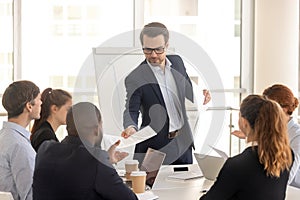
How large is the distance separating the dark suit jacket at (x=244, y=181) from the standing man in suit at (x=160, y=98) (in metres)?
0.85

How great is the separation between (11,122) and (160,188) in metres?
0.78

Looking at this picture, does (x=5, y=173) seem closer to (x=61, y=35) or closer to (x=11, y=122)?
(x=11, y=122)

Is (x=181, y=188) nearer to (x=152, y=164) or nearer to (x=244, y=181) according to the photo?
(x=152, y=164)

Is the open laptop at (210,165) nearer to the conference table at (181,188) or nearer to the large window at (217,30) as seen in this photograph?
the conference table at (181,188)

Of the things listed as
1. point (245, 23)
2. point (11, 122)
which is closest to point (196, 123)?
point (11, 122)

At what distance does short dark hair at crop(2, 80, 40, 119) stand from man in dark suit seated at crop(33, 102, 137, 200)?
0.57m

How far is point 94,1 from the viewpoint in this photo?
16.4ft

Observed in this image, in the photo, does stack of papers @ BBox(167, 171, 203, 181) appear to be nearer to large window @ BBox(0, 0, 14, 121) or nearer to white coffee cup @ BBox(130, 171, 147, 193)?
white coffee cup @ BBox(130, 171, 147, 193)

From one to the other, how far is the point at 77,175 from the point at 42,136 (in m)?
0.85

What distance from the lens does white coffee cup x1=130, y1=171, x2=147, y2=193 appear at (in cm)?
239

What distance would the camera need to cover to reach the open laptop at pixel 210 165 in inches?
108

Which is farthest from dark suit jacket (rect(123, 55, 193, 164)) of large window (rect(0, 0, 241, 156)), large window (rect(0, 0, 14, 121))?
large window (rect(0, 0, 14, 121))

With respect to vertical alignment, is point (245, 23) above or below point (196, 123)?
above

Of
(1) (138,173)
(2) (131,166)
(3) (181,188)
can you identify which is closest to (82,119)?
(1) (138,173)
